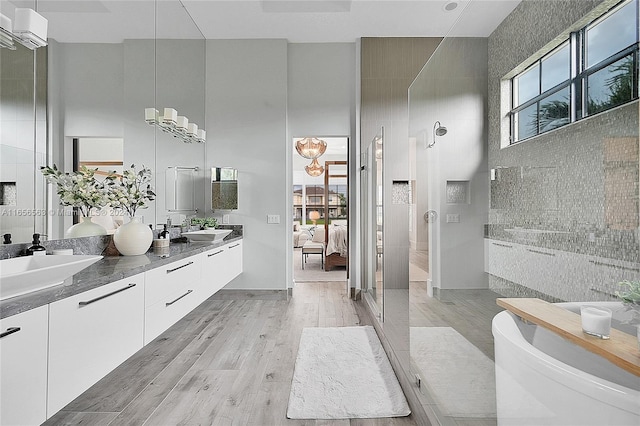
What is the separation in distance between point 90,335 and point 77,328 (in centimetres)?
10

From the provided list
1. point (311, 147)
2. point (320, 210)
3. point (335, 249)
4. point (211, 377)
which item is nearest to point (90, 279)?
point (211, 377)

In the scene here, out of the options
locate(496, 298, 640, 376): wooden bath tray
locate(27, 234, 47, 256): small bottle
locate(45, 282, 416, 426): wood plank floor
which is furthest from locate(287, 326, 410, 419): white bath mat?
locate(27, 234, 47, 256): small bottle

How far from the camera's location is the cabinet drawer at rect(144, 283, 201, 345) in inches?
81.0

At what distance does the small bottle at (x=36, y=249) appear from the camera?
186cm

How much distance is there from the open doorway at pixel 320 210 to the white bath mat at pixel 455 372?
2.95m

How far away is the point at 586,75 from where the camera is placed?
72 cm

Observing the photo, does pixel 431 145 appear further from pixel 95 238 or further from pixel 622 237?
pixel 95 238

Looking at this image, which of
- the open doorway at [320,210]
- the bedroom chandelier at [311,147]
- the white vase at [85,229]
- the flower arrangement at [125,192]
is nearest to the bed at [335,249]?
the open doorway at [320,210]

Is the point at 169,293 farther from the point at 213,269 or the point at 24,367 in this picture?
the point at 24,367

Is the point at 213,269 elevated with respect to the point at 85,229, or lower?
lower

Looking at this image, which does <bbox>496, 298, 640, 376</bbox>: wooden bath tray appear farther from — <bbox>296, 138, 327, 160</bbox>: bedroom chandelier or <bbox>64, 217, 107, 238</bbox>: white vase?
<bbox>296, 138, 327, 160</bbox>: bedroom chandelier

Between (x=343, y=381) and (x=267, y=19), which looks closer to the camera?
(x=343, y=381)

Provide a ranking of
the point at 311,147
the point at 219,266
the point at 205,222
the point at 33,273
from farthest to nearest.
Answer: the point at 311,147 → the point at 205,222 → the point at 219,266 → the point at 33,273

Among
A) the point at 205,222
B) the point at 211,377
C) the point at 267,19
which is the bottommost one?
the point at 211,377
